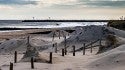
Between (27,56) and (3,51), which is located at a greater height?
(27,56)

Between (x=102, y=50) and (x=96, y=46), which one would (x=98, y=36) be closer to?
(x=96, y=46)

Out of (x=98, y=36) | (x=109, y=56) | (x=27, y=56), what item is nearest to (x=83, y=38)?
(x=98, y=36)

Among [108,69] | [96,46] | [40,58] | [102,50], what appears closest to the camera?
[108,69]

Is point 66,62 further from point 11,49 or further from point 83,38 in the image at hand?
point 11,49

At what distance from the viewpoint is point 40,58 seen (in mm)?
26859

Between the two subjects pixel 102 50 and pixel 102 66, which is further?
pixel 102 50

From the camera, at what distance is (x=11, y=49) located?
150ft

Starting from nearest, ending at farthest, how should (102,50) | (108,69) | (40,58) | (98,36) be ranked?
1. (108,69)
2. (40,58)
3. (102,50)
4. (98,36)

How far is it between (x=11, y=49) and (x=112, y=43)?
17.4 meters

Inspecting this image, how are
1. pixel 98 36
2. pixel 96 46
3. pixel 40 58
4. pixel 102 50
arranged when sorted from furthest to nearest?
pixel 98 36 → pixel 96 46 → pixel 102 50 → pixel 40 58

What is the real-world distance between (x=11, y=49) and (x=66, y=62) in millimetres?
19887

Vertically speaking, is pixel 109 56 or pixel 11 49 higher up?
pixel 109 56

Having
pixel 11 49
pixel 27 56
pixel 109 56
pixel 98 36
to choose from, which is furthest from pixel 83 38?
pixel 109 56

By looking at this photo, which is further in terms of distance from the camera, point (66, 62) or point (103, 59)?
point (66, 62)
